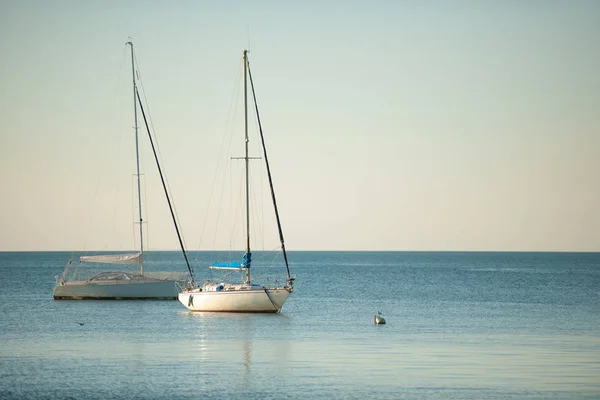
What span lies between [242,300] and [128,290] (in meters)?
16.3

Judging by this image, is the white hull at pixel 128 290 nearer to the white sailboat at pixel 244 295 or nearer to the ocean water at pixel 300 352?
the ocean water at pixel 300 352

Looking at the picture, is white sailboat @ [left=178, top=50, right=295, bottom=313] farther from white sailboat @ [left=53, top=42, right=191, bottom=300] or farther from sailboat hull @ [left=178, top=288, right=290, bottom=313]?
white sailboat @ [left=53, top=42, right=191, bottom=300]

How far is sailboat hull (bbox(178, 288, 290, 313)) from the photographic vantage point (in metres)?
62.2

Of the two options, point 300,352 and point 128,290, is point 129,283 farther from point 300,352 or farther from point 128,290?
point 300,352

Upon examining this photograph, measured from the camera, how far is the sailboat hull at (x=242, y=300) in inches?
2450

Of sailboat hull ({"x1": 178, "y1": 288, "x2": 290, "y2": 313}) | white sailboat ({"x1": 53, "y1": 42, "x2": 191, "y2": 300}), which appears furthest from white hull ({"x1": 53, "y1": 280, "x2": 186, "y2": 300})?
sailboat hull ({"x1": 178, "y1": 288, "x2": 290, "y2": 313})

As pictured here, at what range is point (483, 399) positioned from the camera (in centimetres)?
3297

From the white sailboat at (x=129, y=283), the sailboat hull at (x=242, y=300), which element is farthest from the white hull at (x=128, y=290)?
the sailboat hull at (x=242, y=300)

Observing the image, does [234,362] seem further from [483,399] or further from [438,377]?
[483,399]

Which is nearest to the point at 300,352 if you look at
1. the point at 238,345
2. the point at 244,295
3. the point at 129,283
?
the point at 238,345

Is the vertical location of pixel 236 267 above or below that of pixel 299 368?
above

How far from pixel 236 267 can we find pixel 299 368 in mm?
23699

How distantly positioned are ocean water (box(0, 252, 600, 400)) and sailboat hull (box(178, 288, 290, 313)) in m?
0.87

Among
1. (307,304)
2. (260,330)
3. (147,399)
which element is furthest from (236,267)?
(147,399)
